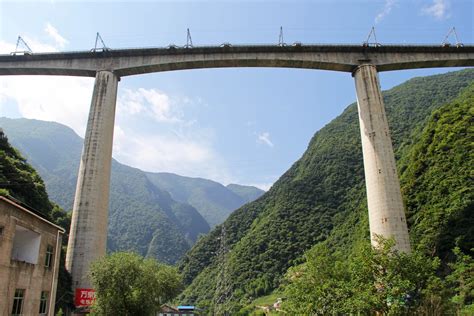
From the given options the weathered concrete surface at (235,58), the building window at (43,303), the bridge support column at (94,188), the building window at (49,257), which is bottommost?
the building window at (43,303)

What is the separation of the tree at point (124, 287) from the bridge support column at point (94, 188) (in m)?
4.80

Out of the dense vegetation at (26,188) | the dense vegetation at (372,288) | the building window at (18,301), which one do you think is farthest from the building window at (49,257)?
the dense vegetation at (372,288)

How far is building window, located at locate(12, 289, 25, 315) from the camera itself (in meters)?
16.7

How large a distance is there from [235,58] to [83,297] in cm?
2307

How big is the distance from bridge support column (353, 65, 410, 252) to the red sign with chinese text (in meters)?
20.7

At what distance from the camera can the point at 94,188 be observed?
31.0 m

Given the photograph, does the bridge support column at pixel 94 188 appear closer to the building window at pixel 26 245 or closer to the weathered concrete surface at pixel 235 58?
the weathered concrete surface at pixel 235 58

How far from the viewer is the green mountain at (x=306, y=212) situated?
8044 centimetres

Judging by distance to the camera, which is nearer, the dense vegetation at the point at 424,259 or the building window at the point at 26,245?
the dense vegetation at the point at 424,259

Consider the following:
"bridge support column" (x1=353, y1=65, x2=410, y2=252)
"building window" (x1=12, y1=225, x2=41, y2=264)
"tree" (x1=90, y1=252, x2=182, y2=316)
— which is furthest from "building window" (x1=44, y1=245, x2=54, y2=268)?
"bridge support column" (x1=353, y1=65, x2=410, y2=252)

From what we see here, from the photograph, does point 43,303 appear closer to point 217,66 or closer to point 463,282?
point 217,66

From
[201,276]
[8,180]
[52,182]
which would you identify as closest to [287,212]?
[201,276]

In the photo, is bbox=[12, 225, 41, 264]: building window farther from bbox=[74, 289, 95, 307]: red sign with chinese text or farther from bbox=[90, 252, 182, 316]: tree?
bbox=[74, 289, 95, 307]: red sign with chinese text

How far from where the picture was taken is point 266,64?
3584cm
